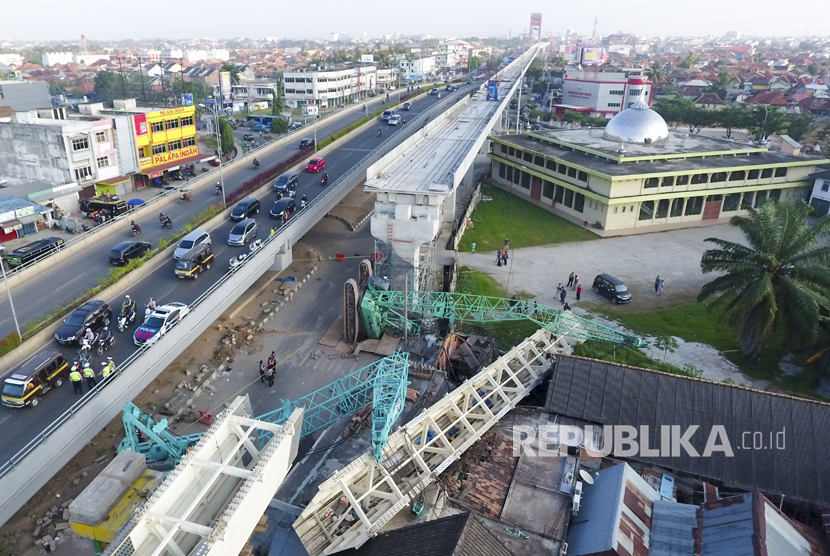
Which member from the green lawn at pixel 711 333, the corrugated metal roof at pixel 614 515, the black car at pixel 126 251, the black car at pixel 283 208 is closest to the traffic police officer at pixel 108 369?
the black car at pixel 126 251

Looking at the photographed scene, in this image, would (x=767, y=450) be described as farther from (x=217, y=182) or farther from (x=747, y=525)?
(x=217, y=182)

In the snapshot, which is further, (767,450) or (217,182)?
(217,182)

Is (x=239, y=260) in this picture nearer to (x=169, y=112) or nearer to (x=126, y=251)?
(x=126, y=251)

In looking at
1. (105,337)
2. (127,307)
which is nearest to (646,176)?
(127,307)

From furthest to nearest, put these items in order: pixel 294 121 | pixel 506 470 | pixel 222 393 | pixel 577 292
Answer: pixel 294 121 < pixel 577 292 < pixel 222 393 < pixel 506 470

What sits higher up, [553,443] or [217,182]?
[217,182]

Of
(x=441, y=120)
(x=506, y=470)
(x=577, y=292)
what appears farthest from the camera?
(x=441, y=120)

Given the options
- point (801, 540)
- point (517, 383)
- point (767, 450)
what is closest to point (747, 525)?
point (801, 540)
